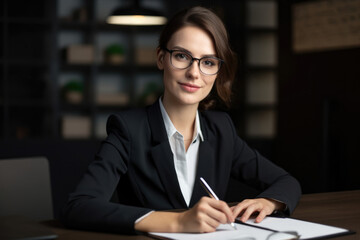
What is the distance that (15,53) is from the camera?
641 centimetres

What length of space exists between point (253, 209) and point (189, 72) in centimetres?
41

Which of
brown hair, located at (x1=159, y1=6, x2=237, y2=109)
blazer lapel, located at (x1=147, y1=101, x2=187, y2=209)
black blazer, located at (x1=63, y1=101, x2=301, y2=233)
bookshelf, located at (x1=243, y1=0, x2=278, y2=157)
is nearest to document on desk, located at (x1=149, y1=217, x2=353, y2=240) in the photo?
black blazer, located at (x1=63, y1=101, x2=301, y2=233)

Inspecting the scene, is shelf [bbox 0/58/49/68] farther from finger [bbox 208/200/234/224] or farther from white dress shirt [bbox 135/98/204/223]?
finger [bbox 208/200/234/224]

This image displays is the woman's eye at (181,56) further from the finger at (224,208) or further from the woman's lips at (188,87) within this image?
the finger at (224,208)

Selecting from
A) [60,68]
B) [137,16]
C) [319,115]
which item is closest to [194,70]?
[137,16]

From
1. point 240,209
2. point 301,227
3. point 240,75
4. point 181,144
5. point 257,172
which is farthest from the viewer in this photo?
point 240,75

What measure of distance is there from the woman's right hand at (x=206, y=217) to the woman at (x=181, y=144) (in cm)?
17

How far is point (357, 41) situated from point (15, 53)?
3.72m

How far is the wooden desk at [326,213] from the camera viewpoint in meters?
1.27

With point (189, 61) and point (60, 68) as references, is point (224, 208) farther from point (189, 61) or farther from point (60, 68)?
point (60, 68)

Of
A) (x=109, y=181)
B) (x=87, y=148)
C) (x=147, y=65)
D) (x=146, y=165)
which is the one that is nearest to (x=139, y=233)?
(x=109, y=181)

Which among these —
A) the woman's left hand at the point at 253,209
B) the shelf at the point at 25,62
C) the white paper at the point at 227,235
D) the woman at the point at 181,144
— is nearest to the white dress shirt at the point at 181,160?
the woman at the point at 181,144

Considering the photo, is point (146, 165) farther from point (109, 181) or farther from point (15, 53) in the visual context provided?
point (15, 53)

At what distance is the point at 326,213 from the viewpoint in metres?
1.56
